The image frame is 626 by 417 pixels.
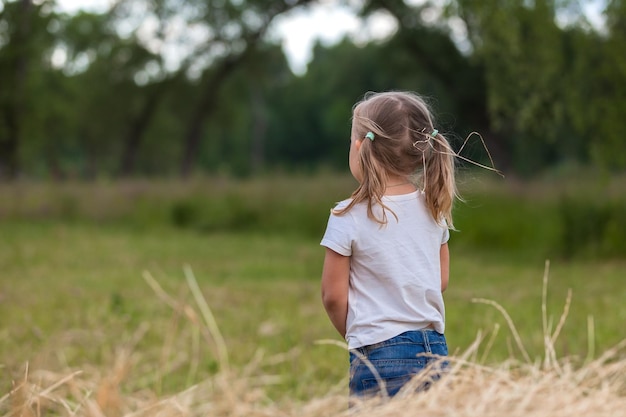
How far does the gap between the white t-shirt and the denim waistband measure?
0.05 feet

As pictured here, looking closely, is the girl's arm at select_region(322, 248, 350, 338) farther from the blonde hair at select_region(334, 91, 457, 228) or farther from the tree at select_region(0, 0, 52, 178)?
the tree at select_region(0, 0, 52, 178)

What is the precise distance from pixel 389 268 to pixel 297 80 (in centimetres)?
6217

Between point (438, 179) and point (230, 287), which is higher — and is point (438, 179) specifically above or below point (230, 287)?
above

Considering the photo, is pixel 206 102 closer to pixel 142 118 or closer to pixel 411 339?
pixel 142 118

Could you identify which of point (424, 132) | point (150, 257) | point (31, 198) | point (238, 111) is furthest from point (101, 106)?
point (424, 132)

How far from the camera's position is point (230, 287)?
909cm

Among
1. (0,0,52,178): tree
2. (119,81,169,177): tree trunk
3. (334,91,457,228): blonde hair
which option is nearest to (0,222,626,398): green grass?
(334,91,457,228): blonde hair

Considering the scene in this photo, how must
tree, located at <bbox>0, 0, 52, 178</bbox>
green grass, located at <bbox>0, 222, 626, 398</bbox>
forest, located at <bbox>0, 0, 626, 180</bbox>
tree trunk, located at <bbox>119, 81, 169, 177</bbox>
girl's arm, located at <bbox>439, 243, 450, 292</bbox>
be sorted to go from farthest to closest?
tree trunk, located at <bbox>119, 81, 169, 177</bbox>, tree, located at <bbox>0, 0, 52, 178</bbox>, forest, located at <bbox>0, 0, 626, 180</bbox>, green grass, located at <bbox>0, 222, 626, 398</bbox>, girl's arm, located at <bbox>439, 243, 450, 292</bbox>

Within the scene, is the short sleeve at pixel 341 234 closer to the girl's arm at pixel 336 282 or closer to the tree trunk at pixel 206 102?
the girl's arm at pixel 336 282

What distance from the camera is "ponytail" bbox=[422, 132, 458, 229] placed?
2703mm

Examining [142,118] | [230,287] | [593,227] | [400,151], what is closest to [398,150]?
[400,151]

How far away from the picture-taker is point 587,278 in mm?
9969

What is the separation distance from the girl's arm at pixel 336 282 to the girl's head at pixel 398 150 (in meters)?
0.17

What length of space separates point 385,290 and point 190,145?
2609 centimetres
